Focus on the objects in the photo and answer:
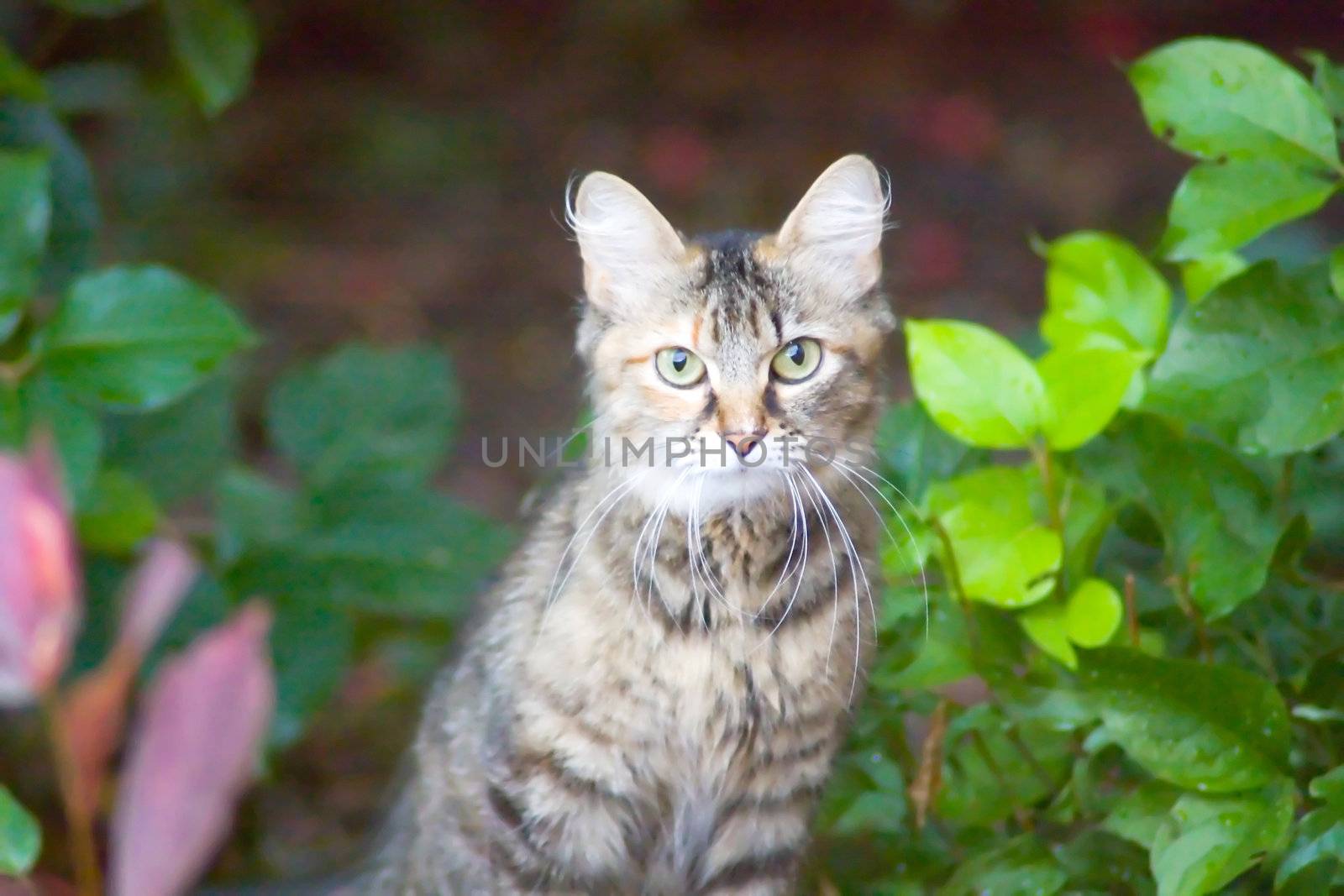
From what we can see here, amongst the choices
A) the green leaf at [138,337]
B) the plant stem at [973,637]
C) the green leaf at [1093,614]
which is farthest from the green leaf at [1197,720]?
the green leaf at [138,337]

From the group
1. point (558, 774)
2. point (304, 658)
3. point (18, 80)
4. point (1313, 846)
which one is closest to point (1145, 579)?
point (1313, 846)

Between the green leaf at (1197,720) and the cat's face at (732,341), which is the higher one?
the cat's face at (732,341)

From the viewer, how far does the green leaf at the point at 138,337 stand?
199cm

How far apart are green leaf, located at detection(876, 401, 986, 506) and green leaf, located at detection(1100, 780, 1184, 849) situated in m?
0.53

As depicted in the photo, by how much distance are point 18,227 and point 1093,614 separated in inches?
63.3

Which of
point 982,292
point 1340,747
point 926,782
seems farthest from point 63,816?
point 982,292

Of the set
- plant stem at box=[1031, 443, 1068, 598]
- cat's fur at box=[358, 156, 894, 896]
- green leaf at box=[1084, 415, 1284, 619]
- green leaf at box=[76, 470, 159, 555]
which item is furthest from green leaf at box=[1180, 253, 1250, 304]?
green leaf at box=[76, 470, 159, 555]

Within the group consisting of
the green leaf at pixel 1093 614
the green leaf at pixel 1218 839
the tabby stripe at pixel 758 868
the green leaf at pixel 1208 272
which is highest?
the green leaf at pixel 1208 272

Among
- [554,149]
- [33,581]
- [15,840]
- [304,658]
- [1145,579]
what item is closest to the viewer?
[33,581]

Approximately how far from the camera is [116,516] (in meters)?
2.29

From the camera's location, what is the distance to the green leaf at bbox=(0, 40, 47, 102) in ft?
6.51

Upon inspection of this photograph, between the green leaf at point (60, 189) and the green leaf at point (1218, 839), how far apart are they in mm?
1928

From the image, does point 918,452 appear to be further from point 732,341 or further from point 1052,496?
point 732,341

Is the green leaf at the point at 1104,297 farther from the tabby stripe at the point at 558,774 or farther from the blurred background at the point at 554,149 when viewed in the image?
the blurred background at the point at 554,149
